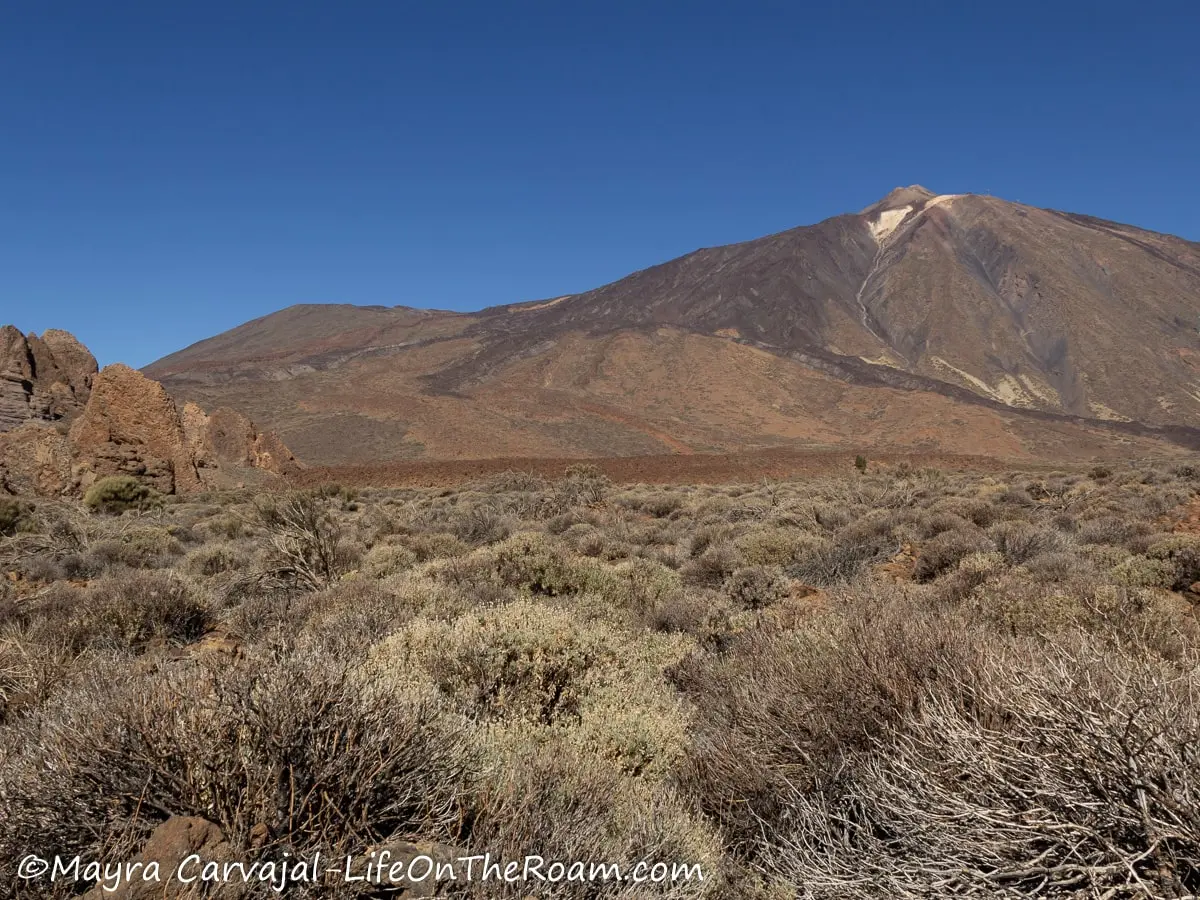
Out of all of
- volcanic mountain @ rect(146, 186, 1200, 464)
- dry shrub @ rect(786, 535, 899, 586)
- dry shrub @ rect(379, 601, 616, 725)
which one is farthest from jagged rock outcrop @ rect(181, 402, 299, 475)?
dry shrub @ rect(379, 601, 616, 725)

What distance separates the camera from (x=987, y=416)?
6356 cm

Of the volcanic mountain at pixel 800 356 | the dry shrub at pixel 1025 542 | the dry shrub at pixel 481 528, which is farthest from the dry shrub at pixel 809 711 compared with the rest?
the volcanic mountain at pixel 800 356

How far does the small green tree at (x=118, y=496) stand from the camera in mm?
17094

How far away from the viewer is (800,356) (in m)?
83.1

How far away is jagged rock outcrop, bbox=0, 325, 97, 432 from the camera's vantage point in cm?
2558

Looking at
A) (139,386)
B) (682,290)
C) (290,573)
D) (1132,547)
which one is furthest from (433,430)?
(682,290)

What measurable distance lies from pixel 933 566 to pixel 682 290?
4893 inches

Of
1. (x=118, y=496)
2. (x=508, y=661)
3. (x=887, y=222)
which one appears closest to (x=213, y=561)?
(x=508, y=661)

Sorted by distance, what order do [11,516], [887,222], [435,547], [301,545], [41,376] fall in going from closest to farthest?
Result: [301,545], [435,547], [11,516], [41,376], [887,222]

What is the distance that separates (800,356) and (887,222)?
9286cm

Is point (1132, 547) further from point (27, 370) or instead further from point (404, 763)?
point (27, 370)

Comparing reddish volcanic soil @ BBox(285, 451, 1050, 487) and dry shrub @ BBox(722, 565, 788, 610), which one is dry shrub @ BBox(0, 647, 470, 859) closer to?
dry shrub @ BBox(722, 565, 788, 610)

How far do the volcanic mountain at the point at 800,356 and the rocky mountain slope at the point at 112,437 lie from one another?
19.1 meters

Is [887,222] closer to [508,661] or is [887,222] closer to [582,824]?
[508,661]
